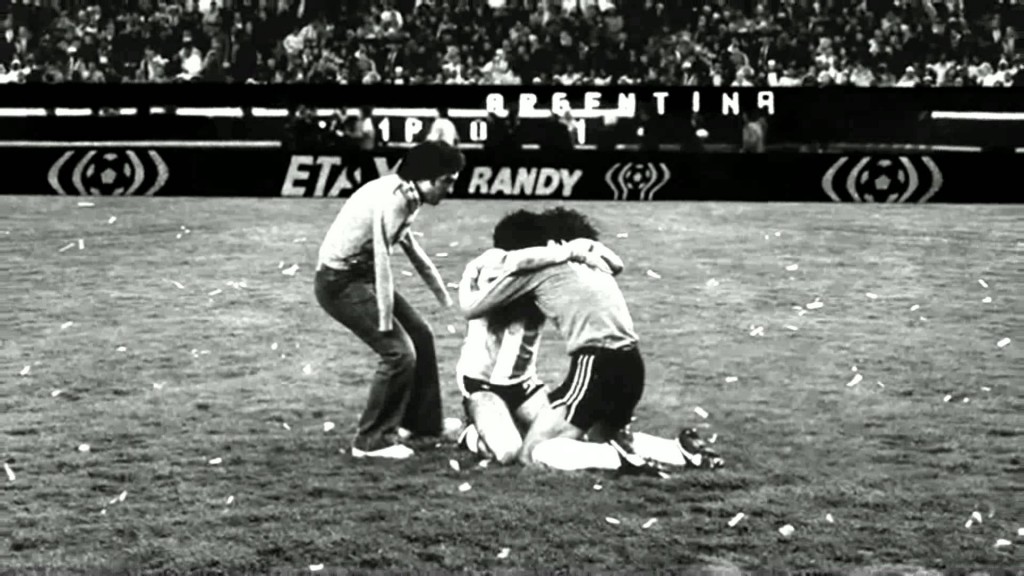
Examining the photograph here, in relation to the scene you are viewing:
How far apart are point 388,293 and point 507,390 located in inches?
35.3

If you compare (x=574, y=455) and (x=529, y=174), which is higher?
(x=529, y=174)

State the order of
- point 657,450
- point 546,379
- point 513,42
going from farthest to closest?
point 513,42 < point 546,379 < point 657,450

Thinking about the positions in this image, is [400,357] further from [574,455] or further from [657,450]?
[657,450]

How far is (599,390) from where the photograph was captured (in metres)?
8.78

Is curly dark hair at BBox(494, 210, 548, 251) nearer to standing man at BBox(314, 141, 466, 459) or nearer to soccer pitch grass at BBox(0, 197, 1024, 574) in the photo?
standing man at BBox(314, 141, 466, 459)

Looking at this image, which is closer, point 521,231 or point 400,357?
point 400,357

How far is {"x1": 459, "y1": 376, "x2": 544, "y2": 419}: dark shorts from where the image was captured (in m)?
8.65

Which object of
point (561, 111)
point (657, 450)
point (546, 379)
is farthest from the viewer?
point (561, 111)

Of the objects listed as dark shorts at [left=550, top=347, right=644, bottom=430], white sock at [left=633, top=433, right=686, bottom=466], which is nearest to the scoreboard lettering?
dark shorts at [left=550, top=347, right=644, bottom=430]

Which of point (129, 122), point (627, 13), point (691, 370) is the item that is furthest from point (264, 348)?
point (627, 13)

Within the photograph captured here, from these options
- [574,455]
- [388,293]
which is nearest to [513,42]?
[388,293]

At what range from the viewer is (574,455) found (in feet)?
28.3

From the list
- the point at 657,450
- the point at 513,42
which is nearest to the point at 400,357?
the point at 657,450

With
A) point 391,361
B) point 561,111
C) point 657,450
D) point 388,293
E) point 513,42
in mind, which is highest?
point 513,42
